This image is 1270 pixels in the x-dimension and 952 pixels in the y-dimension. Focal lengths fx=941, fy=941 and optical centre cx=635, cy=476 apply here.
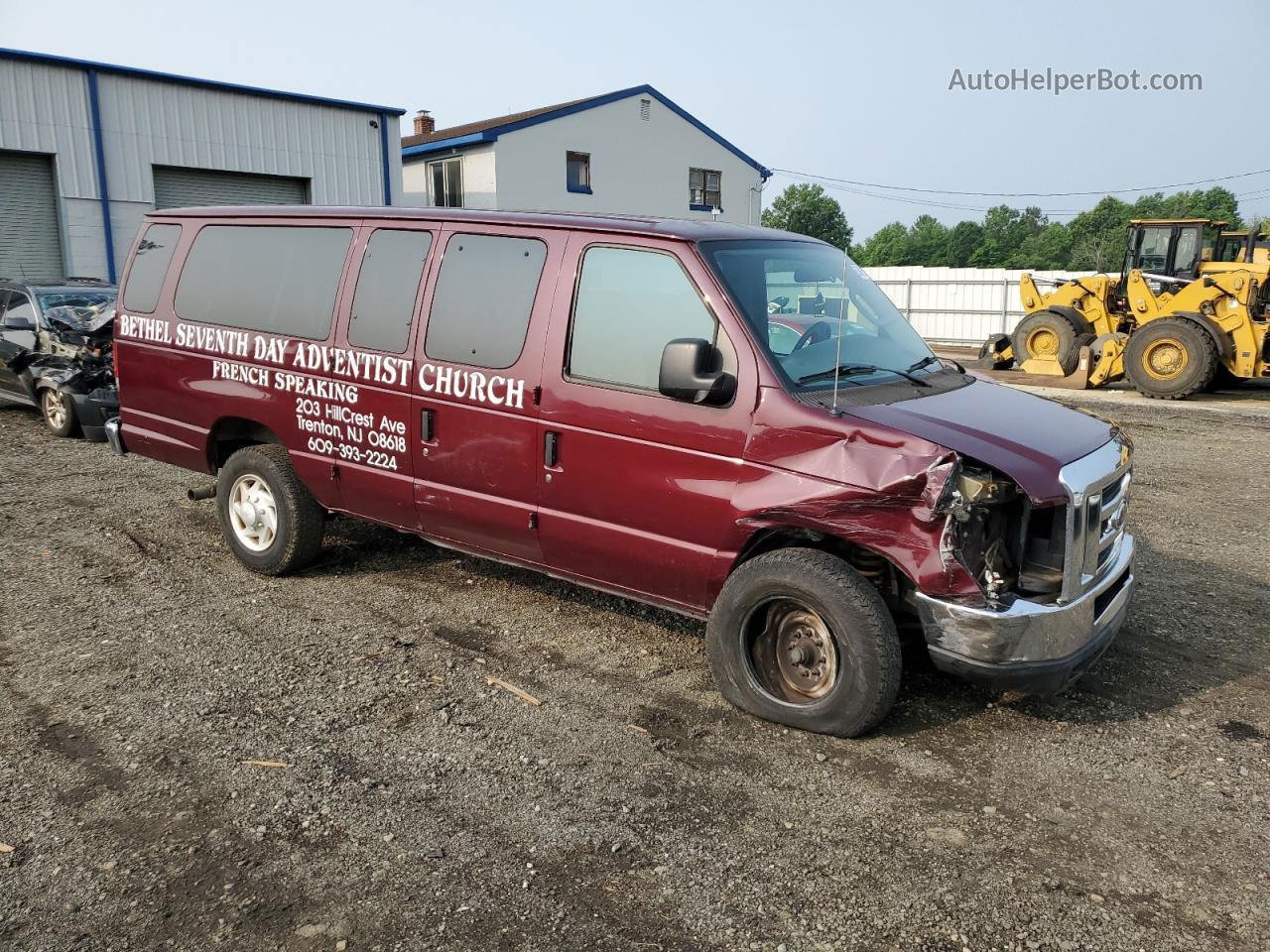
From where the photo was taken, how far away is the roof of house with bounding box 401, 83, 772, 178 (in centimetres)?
2727

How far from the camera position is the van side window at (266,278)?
5375 mm

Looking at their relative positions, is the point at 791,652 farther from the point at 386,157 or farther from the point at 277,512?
the point at 386,157

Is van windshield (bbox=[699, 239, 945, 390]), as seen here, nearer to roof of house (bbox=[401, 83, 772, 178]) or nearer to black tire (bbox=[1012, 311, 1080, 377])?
black tire (bbox=[1012, 311, 1080, 377])

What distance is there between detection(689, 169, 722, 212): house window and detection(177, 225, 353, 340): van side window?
28985 millimetres

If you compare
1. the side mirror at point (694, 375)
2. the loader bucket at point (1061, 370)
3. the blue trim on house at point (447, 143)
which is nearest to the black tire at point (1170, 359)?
the loader bucket at point (1061, 370)

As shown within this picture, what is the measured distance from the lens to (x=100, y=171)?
62.0ft

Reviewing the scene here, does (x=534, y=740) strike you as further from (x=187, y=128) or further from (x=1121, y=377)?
(x=187, y=128)

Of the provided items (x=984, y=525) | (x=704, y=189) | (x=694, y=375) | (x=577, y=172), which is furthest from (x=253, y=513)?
(x=704, y=189)

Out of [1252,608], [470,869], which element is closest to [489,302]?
[470,869]

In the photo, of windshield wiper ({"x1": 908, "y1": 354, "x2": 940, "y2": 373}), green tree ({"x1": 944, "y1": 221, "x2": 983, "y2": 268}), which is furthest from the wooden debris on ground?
green tree ({"x1": 944, "y1": 221, "x2": 983, "y2": 268})

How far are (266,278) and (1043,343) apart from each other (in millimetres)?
15924

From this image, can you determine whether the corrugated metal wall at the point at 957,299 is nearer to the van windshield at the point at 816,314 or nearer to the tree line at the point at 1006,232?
the van windshield at the point at 816,314

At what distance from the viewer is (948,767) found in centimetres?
380

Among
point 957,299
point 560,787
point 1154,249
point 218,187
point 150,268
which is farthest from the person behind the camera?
point 957,299
